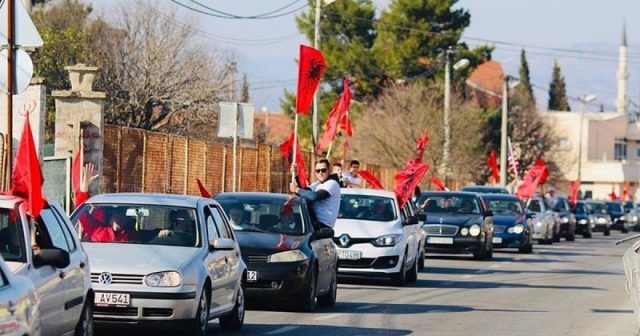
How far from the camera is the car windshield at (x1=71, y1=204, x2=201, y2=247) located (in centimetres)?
1512

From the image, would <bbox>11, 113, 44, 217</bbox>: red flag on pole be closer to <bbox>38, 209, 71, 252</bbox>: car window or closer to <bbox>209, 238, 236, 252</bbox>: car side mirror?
<bbox>38, 209, 71, 252</bbox>: car window

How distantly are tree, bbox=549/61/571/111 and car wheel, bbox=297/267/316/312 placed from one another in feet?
457

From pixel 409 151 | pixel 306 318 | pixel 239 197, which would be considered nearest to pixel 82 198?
pixel 239 197

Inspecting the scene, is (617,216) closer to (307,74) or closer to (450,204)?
(450,204)

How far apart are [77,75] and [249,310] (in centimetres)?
918

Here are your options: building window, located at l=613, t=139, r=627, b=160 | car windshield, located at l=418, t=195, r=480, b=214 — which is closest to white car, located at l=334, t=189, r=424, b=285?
car windshield, located at l=418, t=195, r=480, b=214

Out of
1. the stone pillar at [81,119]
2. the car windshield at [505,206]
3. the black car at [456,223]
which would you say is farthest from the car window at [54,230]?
the car windshield at [505,206]

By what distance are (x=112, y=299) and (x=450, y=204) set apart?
20996mm

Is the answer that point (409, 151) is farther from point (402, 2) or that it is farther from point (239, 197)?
point (239, 197)

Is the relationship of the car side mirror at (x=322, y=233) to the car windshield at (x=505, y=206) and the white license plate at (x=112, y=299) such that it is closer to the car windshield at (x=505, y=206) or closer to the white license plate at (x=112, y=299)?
the white license plate at (x=112, y=299)

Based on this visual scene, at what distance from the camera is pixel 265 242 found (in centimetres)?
1841

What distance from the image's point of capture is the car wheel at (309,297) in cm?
1842

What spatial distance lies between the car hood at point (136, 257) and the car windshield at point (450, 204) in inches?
771

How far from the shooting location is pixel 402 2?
82.1 metres
